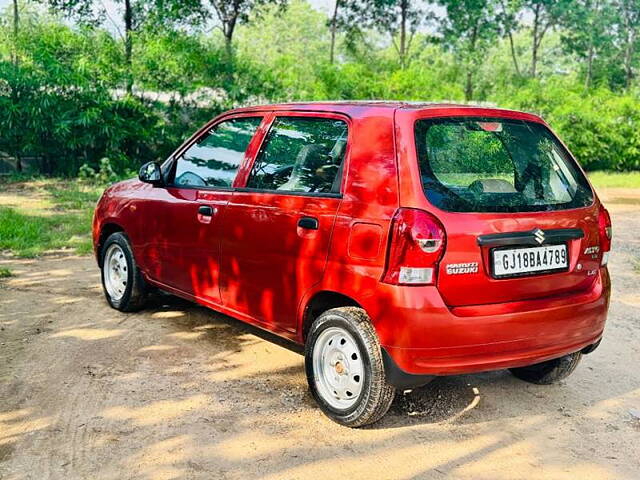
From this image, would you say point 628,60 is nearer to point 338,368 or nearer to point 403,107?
point 403,107

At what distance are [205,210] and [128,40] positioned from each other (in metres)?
11.4

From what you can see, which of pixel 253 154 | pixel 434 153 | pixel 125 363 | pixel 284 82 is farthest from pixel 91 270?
pixel 284 82

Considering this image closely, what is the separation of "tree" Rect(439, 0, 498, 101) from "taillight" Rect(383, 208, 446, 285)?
21.7m

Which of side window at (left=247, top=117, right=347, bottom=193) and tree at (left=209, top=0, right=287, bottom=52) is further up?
tree at (left=209, top=0, right=287, bottom=52)

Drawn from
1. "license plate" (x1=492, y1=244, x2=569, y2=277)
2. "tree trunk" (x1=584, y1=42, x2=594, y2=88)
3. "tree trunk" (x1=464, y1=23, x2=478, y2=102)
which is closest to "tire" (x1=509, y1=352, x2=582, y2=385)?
"license plate" (x1=492, y1=244, x2=569, y2=277)

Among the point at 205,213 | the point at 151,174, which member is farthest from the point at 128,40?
the point at 205,213

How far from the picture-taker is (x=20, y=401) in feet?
14.1

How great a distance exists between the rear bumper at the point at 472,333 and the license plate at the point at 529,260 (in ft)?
0.55

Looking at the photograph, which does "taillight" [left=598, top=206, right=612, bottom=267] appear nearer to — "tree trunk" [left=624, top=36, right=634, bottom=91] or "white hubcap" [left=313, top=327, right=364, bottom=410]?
"white hubcap" [left=313, top=327, right=364, bottom=410]

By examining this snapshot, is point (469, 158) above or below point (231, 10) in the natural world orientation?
below

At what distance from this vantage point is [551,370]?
4.74 metres

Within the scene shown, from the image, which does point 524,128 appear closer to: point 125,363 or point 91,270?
point 125,363

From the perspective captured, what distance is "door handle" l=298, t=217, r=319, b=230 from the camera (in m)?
4.16

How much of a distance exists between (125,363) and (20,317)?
4.90ft
